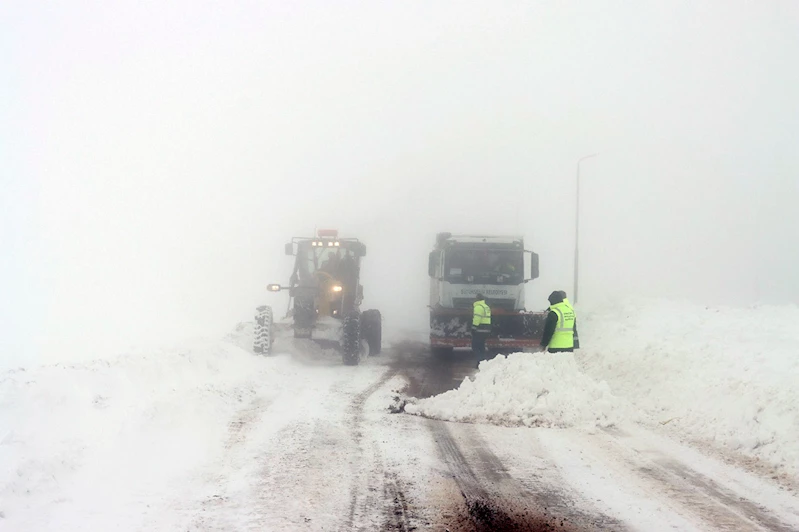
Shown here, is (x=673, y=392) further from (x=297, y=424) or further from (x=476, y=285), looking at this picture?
(x=476, y=285)

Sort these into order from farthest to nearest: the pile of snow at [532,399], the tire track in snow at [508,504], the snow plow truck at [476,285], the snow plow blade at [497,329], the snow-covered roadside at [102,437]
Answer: the snow plow truck at [476,285]
the snow plow blade at [497,329]
the pile of snow at [532,399]
the snow-covered roadside at [102,437]
the tire track in snow at [508,504]

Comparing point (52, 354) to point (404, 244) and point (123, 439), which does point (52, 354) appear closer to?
point (123, 439)

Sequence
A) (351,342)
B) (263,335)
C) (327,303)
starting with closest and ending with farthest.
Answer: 1. (263,335)
2. (351,342)
3. (327,303)

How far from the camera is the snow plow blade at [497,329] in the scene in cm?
1770

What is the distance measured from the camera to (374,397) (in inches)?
448

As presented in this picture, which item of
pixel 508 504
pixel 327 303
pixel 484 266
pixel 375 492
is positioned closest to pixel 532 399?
pixel 508 504

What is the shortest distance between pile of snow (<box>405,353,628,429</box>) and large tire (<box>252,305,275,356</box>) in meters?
6.31

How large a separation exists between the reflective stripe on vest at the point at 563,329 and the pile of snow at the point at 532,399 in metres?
0.32

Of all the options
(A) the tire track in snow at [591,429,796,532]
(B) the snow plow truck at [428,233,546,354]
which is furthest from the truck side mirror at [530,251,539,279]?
(A) the tire track in snow at [591,429,796,532]

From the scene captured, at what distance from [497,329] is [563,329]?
7.17m

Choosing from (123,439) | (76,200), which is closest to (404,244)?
(76,200)

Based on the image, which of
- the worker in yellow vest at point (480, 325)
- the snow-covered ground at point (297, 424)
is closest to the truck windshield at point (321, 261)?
the worker in yellow vest at point (480, 325)

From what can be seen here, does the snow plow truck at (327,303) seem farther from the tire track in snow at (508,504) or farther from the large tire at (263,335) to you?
the tire track in snow at (508,504)

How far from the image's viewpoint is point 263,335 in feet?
52.3
